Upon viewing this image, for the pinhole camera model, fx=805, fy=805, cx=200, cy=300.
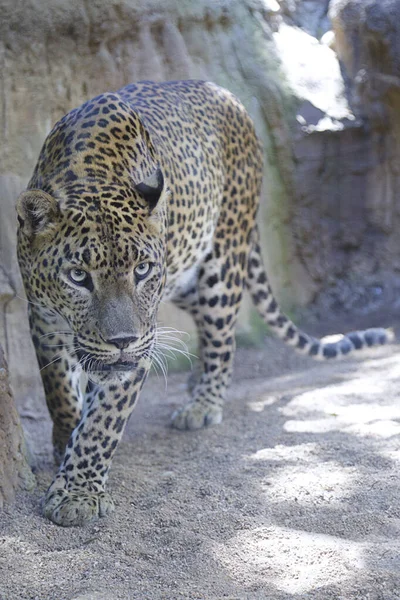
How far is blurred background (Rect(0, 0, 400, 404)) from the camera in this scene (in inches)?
327

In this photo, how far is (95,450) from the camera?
4.53 meters

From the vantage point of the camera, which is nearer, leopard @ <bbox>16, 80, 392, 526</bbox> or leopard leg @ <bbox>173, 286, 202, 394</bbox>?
leopard @ <bbox>16, 80, 392, 526</bbox>

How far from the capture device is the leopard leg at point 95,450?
4.33 metres

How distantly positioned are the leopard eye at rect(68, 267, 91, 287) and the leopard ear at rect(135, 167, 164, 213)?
0.56 metres

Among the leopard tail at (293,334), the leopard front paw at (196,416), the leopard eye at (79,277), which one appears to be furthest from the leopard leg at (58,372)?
the leopard tail at (293,334)

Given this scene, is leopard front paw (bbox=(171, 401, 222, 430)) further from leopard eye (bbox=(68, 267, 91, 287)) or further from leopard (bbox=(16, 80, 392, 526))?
leopard eye (bbox=(68, 267, 91, 287))

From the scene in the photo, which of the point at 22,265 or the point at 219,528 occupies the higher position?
the point at 22,265

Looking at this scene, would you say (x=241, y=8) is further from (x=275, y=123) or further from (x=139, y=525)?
(x=139, y=525)

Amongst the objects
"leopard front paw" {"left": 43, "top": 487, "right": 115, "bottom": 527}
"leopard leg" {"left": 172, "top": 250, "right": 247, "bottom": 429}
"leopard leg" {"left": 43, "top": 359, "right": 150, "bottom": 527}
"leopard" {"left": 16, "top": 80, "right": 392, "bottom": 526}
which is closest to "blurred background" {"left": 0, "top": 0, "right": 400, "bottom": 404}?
"leopard leg" {"left": 172, "top": 250, "right": 247, "bottom": 429}

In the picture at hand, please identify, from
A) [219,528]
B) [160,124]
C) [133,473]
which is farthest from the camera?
[160,124]

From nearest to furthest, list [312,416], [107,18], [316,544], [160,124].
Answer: [316,544]
[160,124]
[312,416]
[107,18]

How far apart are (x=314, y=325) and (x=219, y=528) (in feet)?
18.5

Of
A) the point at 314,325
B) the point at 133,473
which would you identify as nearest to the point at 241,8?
the point at 314,325

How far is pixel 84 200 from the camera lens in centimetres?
426
